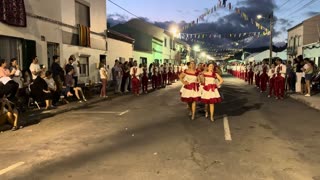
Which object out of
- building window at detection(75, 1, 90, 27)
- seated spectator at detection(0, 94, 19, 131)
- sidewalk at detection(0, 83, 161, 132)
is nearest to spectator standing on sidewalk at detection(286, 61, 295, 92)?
sidewalk at detection(0, 83, 161, 132)

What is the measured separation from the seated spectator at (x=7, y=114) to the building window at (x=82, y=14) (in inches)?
486

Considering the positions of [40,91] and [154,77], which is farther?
[154,77]

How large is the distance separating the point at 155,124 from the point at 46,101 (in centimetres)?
505

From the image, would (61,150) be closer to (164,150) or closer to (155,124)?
(164,150)

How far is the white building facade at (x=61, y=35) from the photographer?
1487cm

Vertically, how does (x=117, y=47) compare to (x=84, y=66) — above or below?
above

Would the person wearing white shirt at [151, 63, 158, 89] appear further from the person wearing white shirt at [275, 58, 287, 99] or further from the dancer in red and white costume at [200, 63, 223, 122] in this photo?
the dancer in red and white costume at [200, 63, 223, 122]

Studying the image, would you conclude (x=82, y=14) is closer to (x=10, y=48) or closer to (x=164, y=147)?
(x=10, y=48)

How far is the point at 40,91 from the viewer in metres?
13.2

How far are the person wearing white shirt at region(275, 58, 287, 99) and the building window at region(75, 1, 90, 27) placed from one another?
442 inches

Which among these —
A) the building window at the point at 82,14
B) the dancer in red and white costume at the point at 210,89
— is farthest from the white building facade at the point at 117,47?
the dancer in red and white costume at the point at 210,89

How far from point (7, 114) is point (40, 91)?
3.54m

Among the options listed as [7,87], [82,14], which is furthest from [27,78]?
[82,14]

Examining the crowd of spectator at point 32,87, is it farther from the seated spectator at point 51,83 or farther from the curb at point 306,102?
the curb at point 306,102
